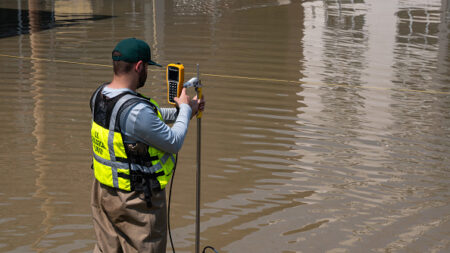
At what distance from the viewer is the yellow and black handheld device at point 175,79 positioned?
3.74 metres

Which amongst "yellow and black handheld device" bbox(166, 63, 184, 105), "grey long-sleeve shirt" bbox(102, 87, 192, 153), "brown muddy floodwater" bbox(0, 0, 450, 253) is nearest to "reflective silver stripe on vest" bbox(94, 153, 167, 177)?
"grey long-sleeve shirt" bbox(102, 87, 192, 153)

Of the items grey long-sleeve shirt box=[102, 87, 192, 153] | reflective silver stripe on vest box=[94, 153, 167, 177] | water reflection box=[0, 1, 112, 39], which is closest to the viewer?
grey long-sleeve shirt box=[102, 87, 192, 153]

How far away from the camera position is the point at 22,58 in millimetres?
13781

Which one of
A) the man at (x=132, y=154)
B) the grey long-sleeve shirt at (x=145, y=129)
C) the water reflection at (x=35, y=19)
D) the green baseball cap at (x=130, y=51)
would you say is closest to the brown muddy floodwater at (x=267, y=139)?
the water reflection at (x=35, y=19)

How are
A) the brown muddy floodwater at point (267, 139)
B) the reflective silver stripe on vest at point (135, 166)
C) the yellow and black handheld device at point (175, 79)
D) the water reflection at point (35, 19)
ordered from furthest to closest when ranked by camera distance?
1. the water reflection at point (35, 19)
2. the brown muddy floodwater at point (267, 139)
3. the yellow and black handheld device at point (175, 79)
4. the reflective silver stripe on vest at point (135, 166)

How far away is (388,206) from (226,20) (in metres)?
15.5

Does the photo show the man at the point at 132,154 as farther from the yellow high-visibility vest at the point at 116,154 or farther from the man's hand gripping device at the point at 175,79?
the man's hand gripping device at the point at 175,79

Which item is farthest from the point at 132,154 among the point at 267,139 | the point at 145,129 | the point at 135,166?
the point at 267,139

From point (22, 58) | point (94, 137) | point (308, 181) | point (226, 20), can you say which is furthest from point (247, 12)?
point (94, 137)

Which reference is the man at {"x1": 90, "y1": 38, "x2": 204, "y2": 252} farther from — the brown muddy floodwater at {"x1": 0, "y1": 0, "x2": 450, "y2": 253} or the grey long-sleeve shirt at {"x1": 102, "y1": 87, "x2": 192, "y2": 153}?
the brown muddy floodwater at {"x1": 0, "y1": 0, "x2": 450, "y2": 253}

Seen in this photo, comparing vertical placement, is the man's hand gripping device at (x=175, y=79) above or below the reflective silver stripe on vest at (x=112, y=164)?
above

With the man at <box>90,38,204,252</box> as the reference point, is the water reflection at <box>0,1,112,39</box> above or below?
above

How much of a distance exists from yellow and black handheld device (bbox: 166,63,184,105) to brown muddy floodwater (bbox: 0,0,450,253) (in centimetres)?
197

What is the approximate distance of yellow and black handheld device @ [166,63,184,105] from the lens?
3744 millimetres
